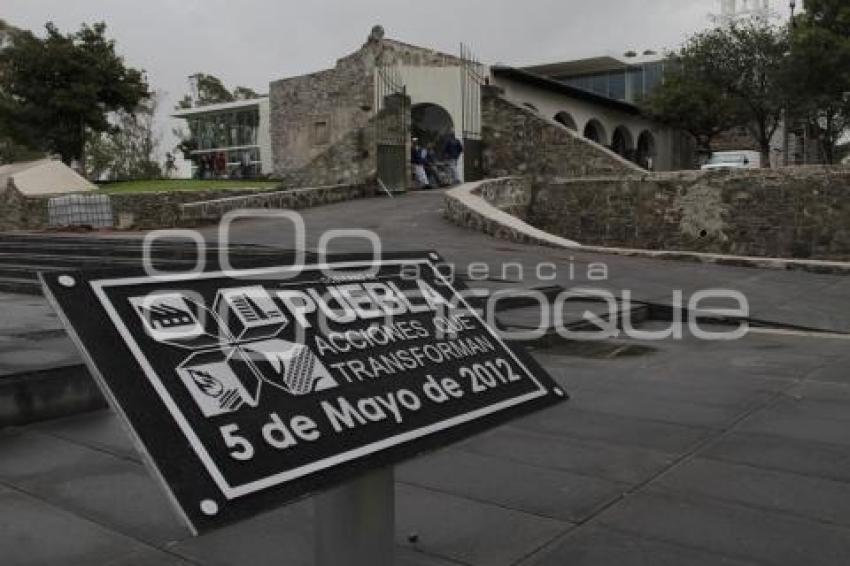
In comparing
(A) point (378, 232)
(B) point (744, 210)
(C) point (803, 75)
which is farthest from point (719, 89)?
(A) point (378, 232)

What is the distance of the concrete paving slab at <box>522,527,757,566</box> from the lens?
2521 millimetres

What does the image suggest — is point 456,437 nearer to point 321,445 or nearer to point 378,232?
point 321,445

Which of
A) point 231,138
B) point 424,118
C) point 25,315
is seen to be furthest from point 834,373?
point 231,138

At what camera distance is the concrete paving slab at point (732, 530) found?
101 inches

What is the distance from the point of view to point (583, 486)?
3.22m

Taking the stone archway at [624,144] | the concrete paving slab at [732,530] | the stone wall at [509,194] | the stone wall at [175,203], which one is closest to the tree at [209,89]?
the stone archway at [624,144]

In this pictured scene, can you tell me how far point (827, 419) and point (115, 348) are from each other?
3.60 m

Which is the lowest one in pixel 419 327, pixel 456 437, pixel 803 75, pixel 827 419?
pixel 827 419

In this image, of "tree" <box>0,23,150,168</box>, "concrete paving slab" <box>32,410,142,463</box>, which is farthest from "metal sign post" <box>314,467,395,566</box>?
"tree" <box>0,23,150,168</box>

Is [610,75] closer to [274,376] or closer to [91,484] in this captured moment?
[91,484]

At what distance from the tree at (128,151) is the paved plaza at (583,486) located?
45.8 metres

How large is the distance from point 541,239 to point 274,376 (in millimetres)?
11322

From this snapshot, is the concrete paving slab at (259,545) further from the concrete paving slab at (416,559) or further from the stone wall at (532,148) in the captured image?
the stone wall at (532,148)

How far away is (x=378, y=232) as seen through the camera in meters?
14.2
